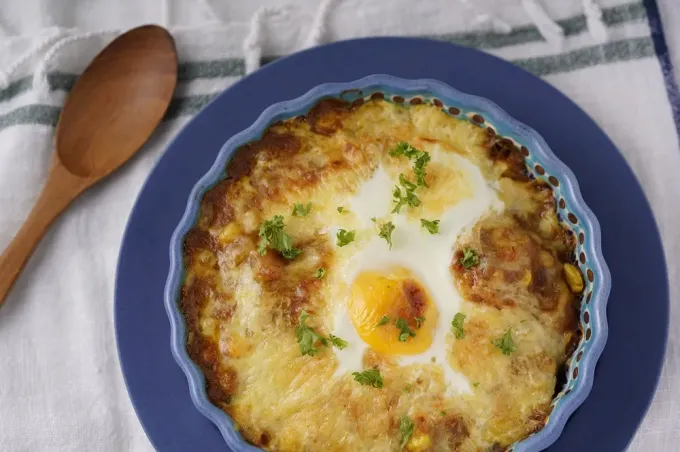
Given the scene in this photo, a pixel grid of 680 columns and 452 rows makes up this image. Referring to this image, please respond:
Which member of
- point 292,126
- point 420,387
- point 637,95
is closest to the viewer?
point 420,387

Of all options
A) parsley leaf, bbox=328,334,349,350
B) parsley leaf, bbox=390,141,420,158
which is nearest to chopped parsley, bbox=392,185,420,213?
parsley leaf, bbox=390,141,420,158

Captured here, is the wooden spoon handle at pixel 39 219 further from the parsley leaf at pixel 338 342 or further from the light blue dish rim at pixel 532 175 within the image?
the parsley leaf at pixel 338 342

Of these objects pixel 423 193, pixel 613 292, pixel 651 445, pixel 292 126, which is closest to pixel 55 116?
pixel 292 126

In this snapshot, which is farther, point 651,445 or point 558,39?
point 558,39

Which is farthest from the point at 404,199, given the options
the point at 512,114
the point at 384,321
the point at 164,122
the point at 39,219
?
the point at 39,219

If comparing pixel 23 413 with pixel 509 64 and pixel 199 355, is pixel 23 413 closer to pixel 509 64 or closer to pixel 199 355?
pixel 199 355

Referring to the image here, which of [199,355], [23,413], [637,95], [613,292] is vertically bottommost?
[23,413]

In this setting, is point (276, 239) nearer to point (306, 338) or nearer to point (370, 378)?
point (306, 338)
